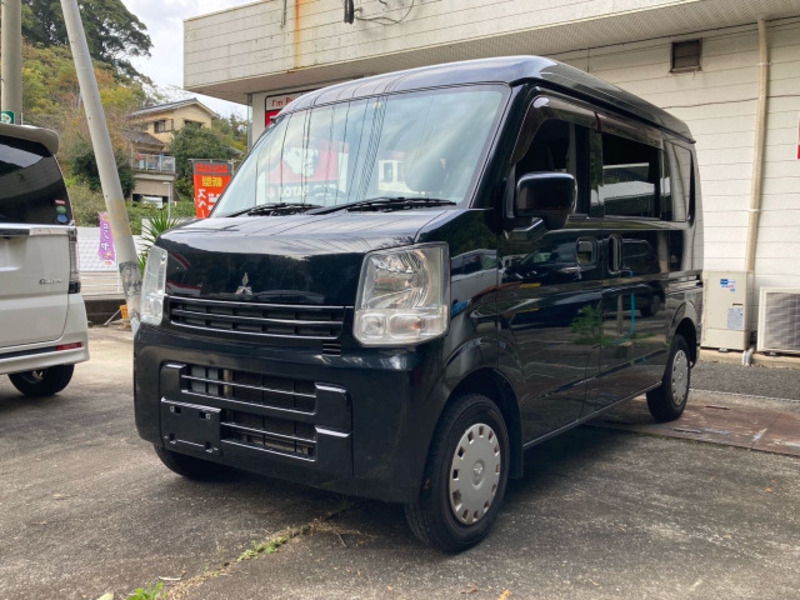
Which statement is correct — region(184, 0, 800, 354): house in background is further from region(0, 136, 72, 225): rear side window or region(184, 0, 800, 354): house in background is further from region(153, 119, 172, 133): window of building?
region(153, 119, 172, 133): window of building

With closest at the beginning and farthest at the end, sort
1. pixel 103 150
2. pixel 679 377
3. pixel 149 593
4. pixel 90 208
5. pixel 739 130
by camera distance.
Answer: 1. pixel 149 593
2. pixel 679 377
3. pixel 103 150
4. pixel 739 130
5. pixel 90 208

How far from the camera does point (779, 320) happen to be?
8.06 meters

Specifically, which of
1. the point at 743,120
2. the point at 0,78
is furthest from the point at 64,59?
the point at 743,120

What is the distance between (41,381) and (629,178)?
4.94m

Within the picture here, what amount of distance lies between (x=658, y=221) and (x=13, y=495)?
13.9 ft

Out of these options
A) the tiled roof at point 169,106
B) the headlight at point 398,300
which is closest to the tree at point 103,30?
the tiled roof at point 169,106

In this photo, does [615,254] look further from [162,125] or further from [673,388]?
[162,125]

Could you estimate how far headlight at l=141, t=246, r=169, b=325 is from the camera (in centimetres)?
335

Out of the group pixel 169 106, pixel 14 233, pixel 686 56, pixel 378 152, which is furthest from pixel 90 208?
pixel 378 152

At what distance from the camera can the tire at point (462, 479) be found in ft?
9.33

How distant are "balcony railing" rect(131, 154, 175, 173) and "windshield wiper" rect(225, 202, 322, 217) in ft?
137

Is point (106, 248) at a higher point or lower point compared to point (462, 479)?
higher

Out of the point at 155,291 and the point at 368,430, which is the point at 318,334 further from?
the point at 155,291

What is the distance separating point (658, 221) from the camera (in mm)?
4789
